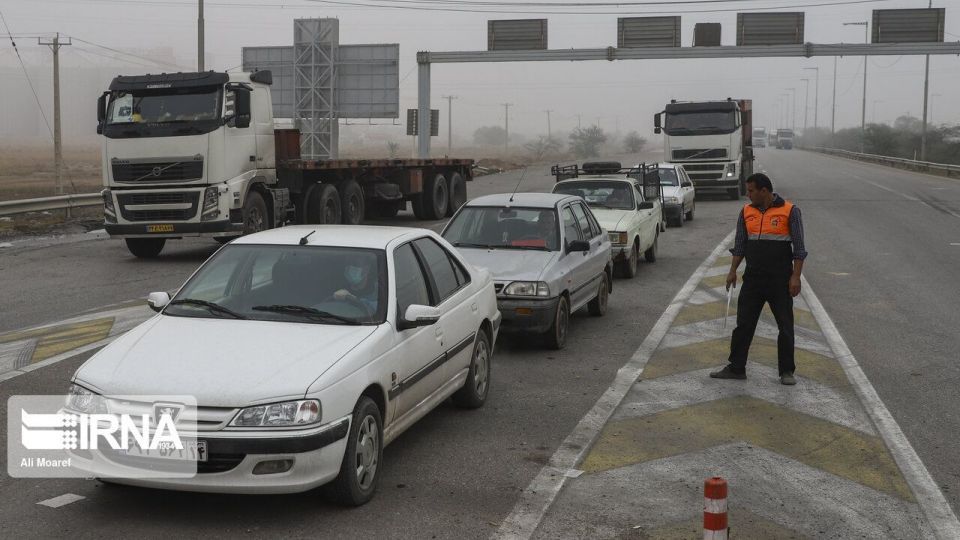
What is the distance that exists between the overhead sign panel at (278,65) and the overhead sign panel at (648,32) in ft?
47.0

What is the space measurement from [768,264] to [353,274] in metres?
3.77

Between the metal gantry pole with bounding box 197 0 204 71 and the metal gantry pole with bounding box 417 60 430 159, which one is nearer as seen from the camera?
the metal gantry pole with bounding box 197 0 204 71

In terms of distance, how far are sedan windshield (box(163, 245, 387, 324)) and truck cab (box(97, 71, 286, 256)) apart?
10551 mm

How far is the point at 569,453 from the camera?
6766 mm

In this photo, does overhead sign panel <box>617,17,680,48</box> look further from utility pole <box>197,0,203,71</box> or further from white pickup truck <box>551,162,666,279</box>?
white pickup truck <box>551,162,666,279</box>

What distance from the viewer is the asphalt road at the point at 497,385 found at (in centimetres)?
545

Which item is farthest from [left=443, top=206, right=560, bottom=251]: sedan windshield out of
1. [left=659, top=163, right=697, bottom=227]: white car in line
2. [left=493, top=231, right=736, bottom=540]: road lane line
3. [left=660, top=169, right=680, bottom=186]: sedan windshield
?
[left=660, top=169, right=680, bottom=186]: sedan windshield

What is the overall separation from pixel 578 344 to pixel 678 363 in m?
1.26

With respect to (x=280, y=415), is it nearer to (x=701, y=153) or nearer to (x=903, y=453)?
(x=903, y=453)

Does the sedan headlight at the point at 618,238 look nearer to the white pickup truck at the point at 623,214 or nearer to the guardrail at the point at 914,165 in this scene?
the white pickup truck at the point at 623,214

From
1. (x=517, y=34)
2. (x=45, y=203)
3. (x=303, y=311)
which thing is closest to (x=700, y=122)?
(x=517, y=34)

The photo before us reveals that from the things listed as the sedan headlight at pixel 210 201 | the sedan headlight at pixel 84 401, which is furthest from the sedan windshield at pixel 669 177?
the sedan headlight at pixel 84 401

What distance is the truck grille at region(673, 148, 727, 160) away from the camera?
110ft

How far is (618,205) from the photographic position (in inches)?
628
